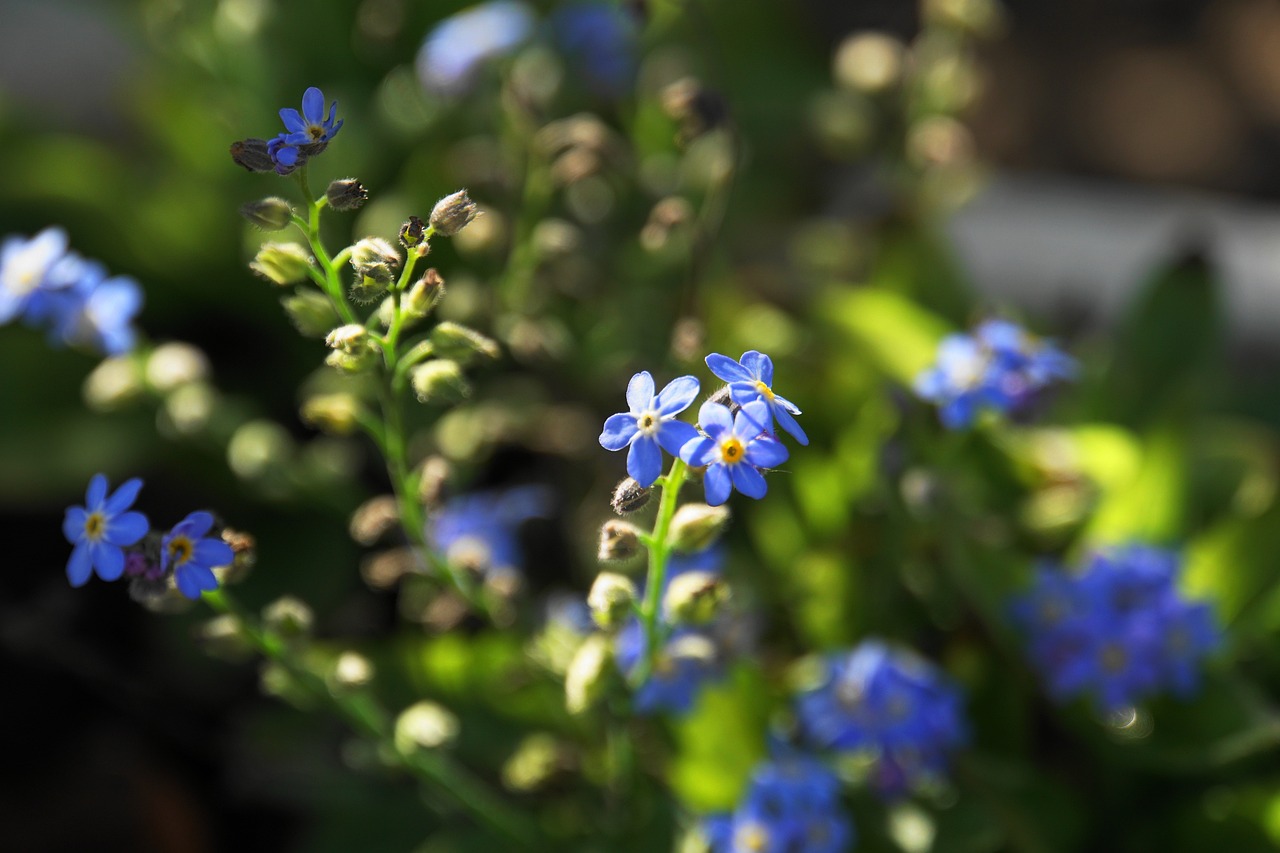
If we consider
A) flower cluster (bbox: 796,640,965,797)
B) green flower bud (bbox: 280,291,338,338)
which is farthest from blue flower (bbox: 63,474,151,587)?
flower cluster (bbox: 796,640,965,797)

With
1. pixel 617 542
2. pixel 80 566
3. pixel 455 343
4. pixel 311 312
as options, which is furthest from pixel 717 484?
pixel 80 566

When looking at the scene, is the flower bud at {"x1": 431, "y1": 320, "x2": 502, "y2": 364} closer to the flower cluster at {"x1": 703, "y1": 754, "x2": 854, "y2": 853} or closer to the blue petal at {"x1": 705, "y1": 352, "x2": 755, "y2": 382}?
the blue petal at {"x1": 705, "y1": 352, "x2": 755, "y2": 382}

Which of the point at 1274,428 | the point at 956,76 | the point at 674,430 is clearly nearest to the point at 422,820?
the point at 674,430

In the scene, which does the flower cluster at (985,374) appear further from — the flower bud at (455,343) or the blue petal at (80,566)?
the blue petal at (80,566)

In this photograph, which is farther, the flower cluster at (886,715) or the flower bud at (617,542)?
the flower cluster at (886,715)

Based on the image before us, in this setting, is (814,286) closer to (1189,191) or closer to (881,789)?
(881,789)

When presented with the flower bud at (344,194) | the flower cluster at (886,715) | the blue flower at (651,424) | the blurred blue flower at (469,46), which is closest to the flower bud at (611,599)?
the blue flower at (651,424)

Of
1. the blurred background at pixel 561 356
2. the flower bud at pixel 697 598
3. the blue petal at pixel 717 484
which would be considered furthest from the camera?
Result: the blurred background at pixel 561 356

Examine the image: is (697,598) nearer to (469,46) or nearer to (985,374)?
(985,374)
